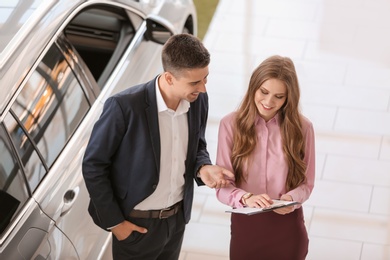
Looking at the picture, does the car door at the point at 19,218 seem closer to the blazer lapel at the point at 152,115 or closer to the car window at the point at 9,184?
the car window at the point at 9,184

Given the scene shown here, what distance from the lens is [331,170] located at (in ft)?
19.7

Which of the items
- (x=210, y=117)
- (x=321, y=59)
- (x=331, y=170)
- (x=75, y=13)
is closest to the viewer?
(x=75, y=13)

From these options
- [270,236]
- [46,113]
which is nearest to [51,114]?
[46,113]

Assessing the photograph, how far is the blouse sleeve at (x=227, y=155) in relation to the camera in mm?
4008

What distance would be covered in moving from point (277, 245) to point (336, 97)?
9.17ft

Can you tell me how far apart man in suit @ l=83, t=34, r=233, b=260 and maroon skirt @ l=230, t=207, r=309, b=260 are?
297 mm

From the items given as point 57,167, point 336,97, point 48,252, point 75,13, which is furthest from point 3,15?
point 336,97

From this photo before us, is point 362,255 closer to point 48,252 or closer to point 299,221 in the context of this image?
point 299,221

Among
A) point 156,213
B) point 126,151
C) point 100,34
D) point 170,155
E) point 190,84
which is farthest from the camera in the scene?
point 100,34

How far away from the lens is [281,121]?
4016 mm

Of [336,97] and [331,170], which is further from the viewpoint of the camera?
[336,97]

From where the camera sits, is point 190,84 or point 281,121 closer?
point 190,84

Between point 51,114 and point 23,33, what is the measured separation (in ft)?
1.89

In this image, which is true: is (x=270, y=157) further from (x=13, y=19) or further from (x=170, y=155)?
(x=13, y=19)
